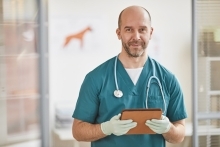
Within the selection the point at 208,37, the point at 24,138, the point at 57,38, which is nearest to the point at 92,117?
the point at 24,138

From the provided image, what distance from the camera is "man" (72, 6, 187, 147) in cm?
192

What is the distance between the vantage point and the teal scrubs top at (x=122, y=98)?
76.1 inches

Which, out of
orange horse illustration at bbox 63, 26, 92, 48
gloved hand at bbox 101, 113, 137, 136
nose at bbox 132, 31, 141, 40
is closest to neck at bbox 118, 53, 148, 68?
nose at bbox 132, 31, 141, 40

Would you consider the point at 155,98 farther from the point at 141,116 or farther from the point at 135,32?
the point at 135,32

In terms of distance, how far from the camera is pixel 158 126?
6.11 ft

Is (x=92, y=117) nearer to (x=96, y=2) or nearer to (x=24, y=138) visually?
(x=24, y=138)

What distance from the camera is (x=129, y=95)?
6.44 feet

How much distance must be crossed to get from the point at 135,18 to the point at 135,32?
0.07 m

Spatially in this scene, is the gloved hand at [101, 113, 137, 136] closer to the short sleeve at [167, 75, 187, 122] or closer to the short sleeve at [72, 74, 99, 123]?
the short sleeve at [72, 74, 99, 123]

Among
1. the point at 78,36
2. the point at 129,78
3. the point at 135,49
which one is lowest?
the point at 129,78

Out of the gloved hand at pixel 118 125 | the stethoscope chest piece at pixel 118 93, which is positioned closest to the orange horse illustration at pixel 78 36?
the stethoscope chest piece at pixel 118 93

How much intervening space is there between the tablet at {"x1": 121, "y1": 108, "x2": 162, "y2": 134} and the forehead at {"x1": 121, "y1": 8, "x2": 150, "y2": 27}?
1.38 ft

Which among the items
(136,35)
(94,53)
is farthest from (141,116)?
(94,53)

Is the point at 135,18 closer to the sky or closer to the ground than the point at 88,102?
closer to the sky
